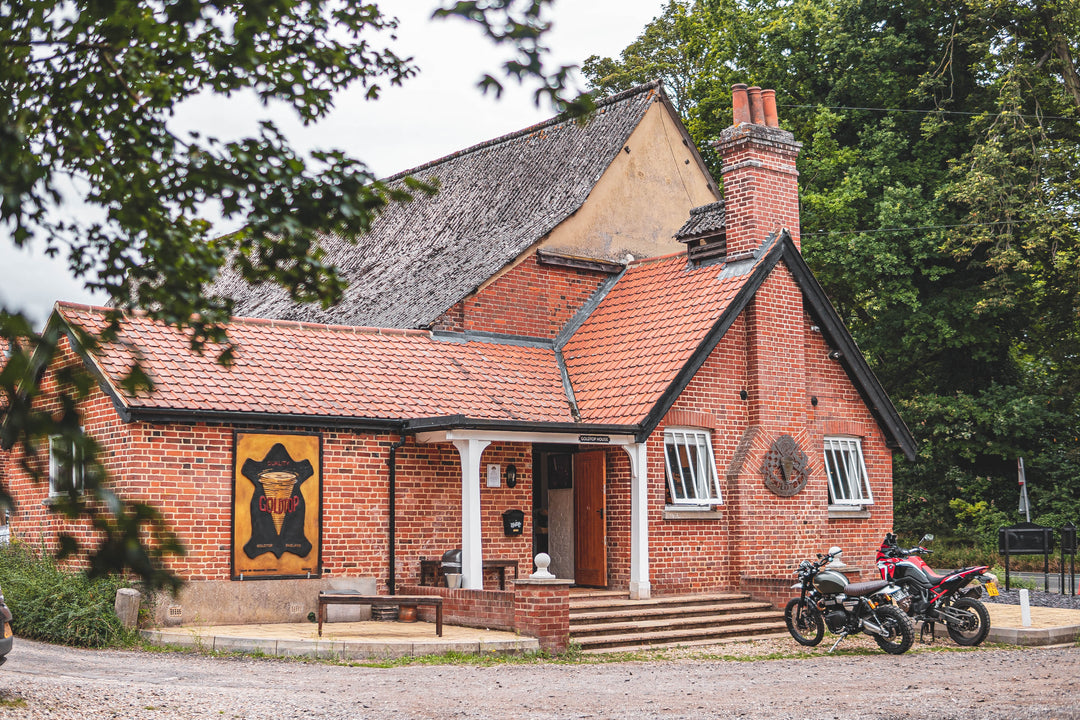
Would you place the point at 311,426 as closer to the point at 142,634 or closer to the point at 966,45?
the point at 142,634

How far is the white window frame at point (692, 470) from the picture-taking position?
16.8m

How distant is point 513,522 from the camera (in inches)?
653

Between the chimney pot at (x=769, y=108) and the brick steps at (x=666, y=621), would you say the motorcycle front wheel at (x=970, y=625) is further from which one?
the chimney pot at (x=769, y=108)

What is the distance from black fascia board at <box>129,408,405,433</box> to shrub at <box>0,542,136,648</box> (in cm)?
191

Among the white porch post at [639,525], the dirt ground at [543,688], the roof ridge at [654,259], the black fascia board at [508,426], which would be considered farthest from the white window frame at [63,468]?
the roof ridge at [654,259]

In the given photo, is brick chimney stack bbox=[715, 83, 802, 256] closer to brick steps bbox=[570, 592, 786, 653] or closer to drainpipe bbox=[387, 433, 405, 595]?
brick steps bbox=[570, 592, 786, 653]

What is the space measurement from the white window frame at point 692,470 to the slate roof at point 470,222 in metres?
4.34

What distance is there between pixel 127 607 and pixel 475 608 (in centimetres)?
405

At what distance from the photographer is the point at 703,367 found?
56.5 ft

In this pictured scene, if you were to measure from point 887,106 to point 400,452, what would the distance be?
19.4 meters

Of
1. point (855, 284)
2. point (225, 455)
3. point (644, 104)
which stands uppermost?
point (644, 104)

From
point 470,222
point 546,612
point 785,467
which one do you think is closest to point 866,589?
point 546,612

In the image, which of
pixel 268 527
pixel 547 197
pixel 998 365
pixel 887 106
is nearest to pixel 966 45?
pixel 887 106

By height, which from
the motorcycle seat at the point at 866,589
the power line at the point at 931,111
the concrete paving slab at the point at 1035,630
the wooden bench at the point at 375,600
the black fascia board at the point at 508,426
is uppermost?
the power line at the point at 931,111
